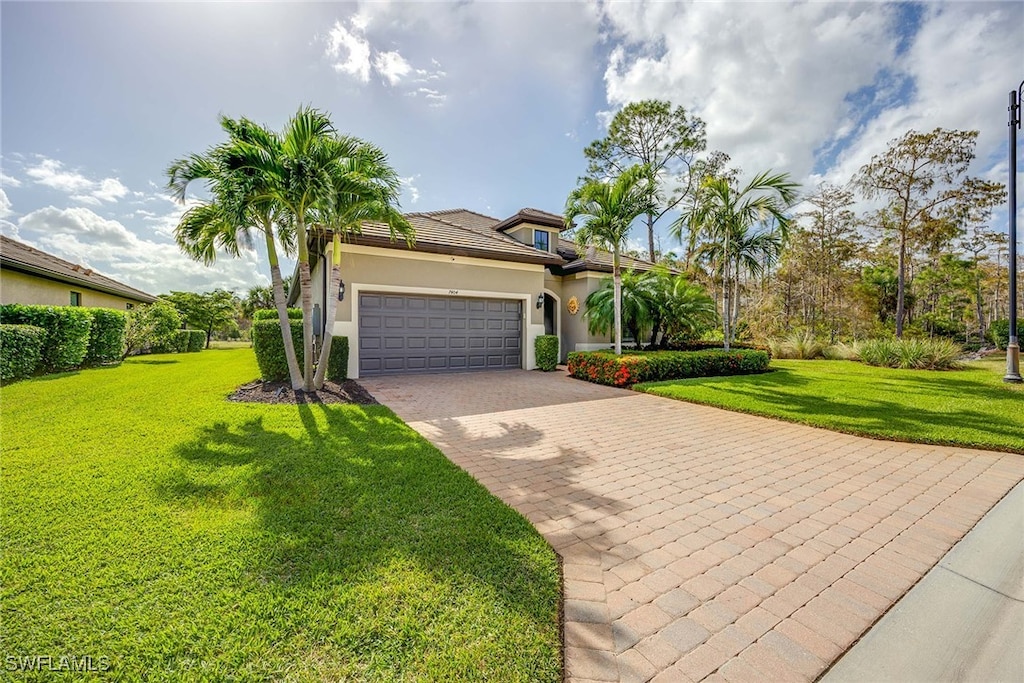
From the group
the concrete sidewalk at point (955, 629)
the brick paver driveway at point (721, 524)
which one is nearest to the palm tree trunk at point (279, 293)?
the brick paver driveway at point (721, 524)

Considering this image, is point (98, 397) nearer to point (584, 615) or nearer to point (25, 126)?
point (25, 126)

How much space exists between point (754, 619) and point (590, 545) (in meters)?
1.08

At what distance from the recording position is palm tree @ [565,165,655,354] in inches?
422

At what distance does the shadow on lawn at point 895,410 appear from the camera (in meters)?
6.08

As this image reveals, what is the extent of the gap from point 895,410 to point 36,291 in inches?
1031

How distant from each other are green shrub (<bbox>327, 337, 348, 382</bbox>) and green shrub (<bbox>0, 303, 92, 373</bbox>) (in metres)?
7.70

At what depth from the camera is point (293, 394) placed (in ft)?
27.3

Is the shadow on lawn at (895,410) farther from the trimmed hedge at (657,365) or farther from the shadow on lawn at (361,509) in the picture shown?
the shadow on lawn at (361,509)

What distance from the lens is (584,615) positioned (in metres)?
2.31

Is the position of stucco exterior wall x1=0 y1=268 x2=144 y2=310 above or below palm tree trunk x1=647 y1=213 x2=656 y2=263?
below

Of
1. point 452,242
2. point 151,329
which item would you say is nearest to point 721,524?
point 452,242

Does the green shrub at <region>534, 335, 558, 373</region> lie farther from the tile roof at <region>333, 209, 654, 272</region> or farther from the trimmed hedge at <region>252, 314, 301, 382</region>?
the trimmed hedge at <region>252, 314, 301, 382</region>

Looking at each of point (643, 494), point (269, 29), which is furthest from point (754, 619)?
point (269, 29)

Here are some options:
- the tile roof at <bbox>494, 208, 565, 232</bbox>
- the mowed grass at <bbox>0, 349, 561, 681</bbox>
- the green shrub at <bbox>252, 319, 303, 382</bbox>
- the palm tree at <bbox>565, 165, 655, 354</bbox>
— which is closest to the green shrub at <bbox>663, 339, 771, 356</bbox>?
the palm tree at <bbox>565, 165, 655, 354</bbox>
